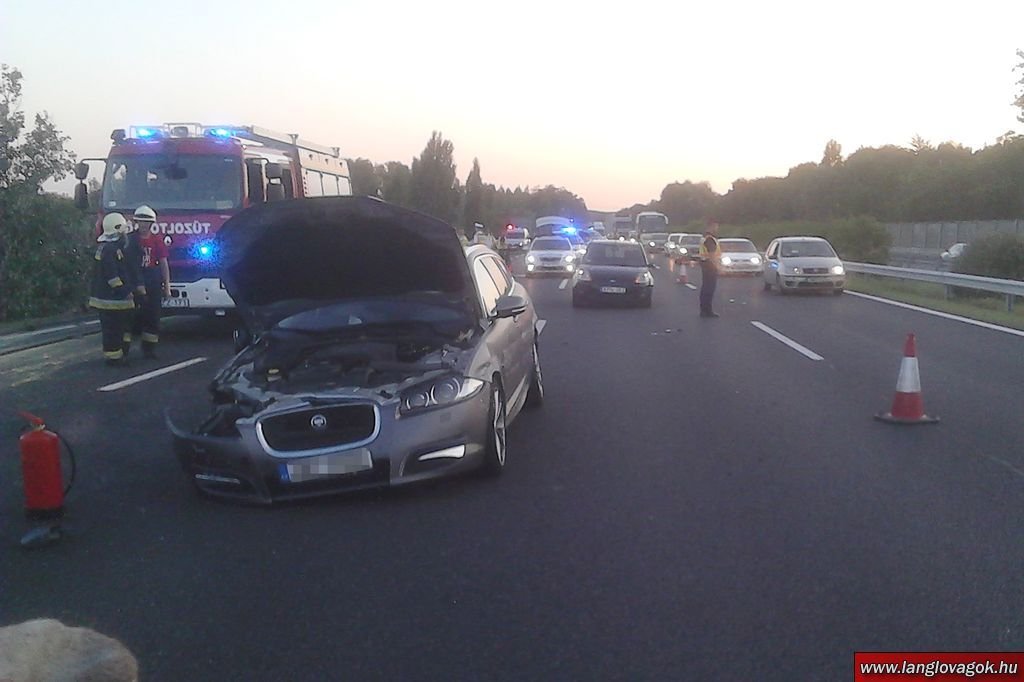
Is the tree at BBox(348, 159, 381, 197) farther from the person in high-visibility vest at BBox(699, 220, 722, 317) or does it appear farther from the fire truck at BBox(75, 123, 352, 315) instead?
the person in high-visibility vest at BBox(699, 220, 722, 317)

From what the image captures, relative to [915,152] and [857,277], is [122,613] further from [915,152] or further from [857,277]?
[915,152]

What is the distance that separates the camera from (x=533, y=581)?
5293 mm

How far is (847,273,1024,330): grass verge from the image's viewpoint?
20.0 m

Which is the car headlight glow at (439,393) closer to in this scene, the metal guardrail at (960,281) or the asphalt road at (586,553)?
the asphalt road at (586,553)

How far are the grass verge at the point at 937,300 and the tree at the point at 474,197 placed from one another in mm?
57510

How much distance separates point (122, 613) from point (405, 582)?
1339 millimetres

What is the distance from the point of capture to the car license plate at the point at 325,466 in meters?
6.63

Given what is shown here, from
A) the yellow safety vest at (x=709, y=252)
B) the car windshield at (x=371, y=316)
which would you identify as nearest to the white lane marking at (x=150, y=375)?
the car windshield at (x=371, y=316)

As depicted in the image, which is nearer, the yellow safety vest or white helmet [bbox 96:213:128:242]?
white helmet [bbox 96:213:128:242]

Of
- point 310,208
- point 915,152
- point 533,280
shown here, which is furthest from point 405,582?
point 915,152

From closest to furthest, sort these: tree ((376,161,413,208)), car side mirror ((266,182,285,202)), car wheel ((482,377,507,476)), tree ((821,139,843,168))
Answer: car wheel ((482,377,507,476))
car side mirror ((266,182,285,202))
tree ((376,161,413,208))
tree ((821,139,843,168))

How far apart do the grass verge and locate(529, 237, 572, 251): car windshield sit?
32.3 feet

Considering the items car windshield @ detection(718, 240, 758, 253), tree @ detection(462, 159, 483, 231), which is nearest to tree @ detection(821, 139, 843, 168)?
tree @ detection(462, 159, 483, 231)

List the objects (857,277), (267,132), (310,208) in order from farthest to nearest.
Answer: (857,277), (267,132), (310,208)
